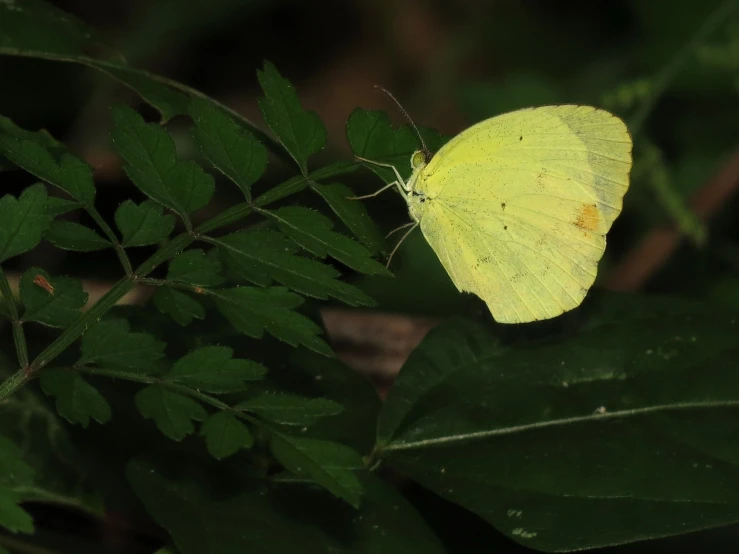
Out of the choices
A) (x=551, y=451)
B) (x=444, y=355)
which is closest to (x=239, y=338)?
(x=444, y=355)

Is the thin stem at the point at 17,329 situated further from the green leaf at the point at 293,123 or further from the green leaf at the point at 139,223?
the green leaf at the point at 293,123

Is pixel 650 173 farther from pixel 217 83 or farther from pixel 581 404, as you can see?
pixel 217 83

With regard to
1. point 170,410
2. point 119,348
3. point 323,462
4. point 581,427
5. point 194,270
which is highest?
point 194,270

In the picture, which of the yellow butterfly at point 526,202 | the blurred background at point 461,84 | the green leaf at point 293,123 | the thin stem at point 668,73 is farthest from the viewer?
the blurred background at point 461,84

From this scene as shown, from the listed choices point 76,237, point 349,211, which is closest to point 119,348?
point 76,237

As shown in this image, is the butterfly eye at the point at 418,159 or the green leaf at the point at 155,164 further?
the butterfly eye at the point at 418,159

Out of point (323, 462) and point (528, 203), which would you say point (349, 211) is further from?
point (528, 203)

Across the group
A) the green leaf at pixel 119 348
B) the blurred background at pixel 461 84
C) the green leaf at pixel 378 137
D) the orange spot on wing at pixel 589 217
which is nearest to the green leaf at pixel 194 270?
the green leaf at pixel 119 348

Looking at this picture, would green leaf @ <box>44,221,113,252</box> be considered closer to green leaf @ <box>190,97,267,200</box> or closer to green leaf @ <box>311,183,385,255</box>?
green leaf @ <box>190,97,267,200</box>
